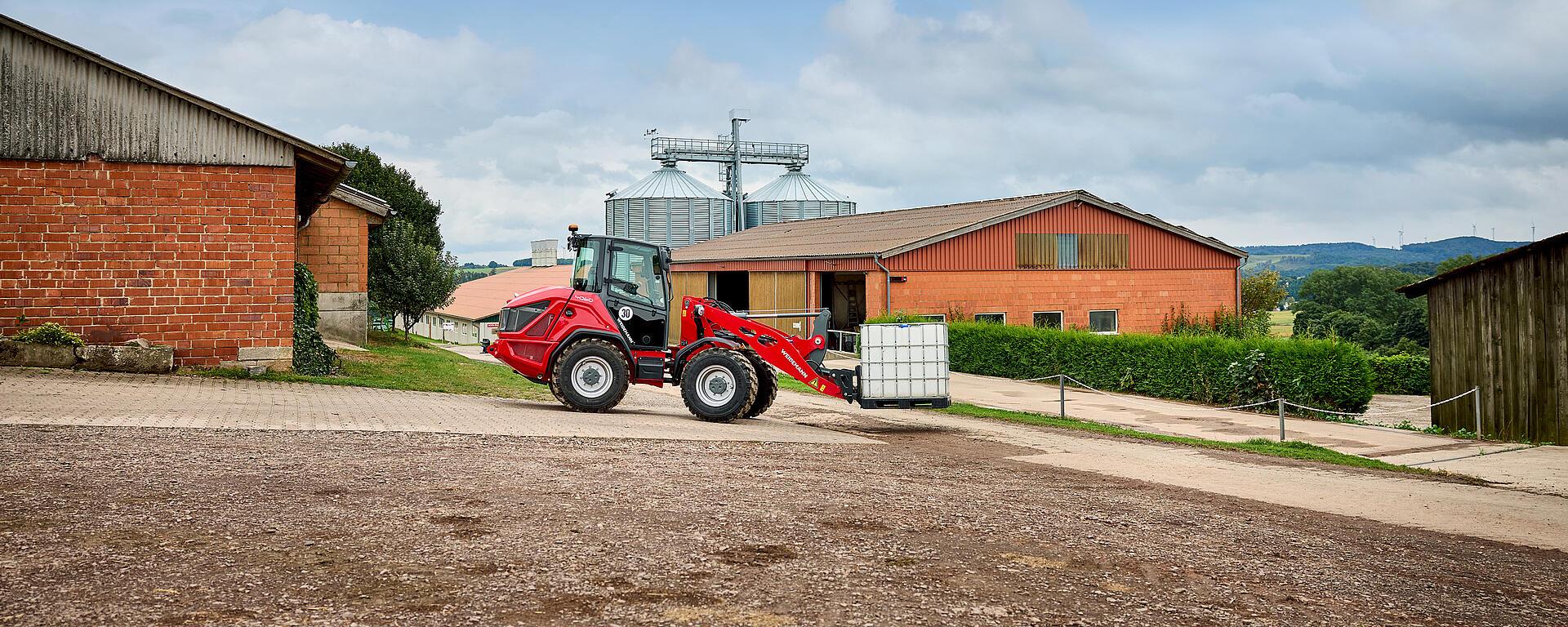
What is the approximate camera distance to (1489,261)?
17.2 m

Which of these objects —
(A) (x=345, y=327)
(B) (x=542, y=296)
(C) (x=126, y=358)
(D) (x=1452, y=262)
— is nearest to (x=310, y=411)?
(B) (x=542, y=296)

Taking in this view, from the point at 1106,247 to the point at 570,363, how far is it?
23348 millimetres

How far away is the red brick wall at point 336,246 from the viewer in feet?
91.7

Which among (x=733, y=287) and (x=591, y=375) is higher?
(x=733, y=287)

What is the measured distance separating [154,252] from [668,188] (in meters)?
40.1

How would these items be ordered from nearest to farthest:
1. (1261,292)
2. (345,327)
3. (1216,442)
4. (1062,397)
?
(1216,442), (1062,397), (345,327), (1261,292)

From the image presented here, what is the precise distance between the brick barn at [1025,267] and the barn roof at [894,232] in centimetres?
6

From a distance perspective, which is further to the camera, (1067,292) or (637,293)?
(1067,292)

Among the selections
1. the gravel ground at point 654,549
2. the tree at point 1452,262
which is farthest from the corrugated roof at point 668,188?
the gravel ground at point 654,549

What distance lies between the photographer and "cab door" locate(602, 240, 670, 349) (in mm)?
16797

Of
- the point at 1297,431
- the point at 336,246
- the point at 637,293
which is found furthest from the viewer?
the point at 336,246

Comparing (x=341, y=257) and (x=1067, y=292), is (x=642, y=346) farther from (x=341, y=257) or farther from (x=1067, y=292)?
(x=1067, y=292)

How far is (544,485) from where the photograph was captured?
9.94m

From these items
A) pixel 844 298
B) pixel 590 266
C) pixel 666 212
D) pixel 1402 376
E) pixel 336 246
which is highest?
pixel 666 212
